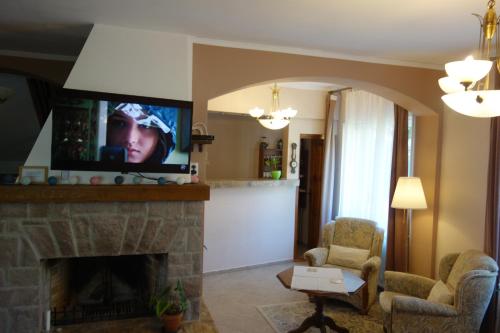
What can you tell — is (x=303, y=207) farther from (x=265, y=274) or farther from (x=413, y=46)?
(x=413, y=46)

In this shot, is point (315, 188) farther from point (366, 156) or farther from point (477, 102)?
point (477, 102)

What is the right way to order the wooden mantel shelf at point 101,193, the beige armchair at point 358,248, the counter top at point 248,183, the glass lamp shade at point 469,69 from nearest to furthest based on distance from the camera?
the glass lamp shade at point 469,69 → the wooden mantel shelf at point 101,193 → the beige armchair at point 358,248 → the counter top at point 248,183

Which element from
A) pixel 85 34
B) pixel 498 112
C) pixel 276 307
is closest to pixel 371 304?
pixel 276 307

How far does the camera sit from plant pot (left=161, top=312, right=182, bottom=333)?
9.52ft

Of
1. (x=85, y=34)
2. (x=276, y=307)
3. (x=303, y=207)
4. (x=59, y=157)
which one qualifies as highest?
(x=85, y=34)

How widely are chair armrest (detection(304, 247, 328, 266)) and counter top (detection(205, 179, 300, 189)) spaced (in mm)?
1368

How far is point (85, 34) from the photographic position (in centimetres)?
329

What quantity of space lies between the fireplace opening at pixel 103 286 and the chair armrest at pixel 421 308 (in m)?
1.91

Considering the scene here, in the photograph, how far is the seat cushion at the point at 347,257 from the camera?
4297mm

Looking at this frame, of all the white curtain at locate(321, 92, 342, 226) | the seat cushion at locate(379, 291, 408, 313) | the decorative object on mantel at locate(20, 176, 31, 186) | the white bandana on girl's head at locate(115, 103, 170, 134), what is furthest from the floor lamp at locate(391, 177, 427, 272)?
the decorative object on mantel at locate(20, 176, 31, 186)

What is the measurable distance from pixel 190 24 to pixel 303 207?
459 centimetres

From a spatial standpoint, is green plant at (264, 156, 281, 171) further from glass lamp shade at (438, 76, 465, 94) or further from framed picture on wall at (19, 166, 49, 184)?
glass lamp shade at (438, 76, 465, 94)

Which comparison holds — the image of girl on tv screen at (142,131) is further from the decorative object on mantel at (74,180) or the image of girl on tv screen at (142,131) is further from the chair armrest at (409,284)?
the chair armrest at (409,284)

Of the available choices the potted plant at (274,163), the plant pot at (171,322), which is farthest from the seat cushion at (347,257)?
the plant pot at (171,322)
